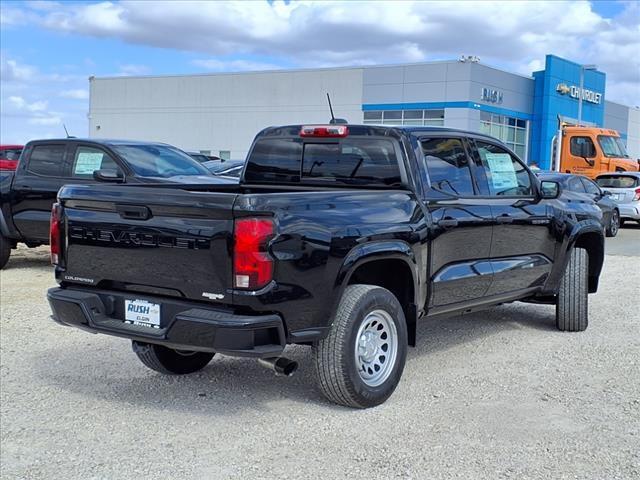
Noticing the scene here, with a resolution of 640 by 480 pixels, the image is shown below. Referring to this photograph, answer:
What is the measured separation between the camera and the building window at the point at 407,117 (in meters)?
43.8

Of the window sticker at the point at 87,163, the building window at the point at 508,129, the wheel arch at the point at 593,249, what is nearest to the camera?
the wheel arch at the point at 593,249

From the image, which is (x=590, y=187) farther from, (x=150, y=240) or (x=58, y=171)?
(x=150, y=240)

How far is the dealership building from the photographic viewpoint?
43.8 meters

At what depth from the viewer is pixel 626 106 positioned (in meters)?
61.6

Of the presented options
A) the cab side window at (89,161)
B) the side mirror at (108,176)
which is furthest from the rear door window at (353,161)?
the cab side window at (89,161)

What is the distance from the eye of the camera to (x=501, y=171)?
21.5ft

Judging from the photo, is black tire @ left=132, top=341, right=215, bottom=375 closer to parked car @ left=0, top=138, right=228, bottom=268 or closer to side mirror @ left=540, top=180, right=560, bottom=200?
side mirror @ left=540, top=180, right=560, bottom=200

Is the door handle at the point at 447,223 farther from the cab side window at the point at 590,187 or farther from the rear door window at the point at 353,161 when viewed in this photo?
the cab side window at the point at 590,187

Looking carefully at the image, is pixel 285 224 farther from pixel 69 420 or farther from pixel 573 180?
pixel 573 180

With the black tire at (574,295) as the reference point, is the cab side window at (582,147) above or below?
above

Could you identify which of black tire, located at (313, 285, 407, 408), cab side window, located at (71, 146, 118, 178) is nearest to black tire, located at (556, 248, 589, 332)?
black tire, located at (313, 285, 407, 408)

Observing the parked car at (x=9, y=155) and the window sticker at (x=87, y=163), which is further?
the parked car at (x=9, y=155)

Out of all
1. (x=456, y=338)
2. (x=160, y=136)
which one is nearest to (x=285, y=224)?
(x=456, y=338)

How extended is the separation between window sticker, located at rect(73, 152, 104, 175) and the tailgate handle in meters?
5.67
